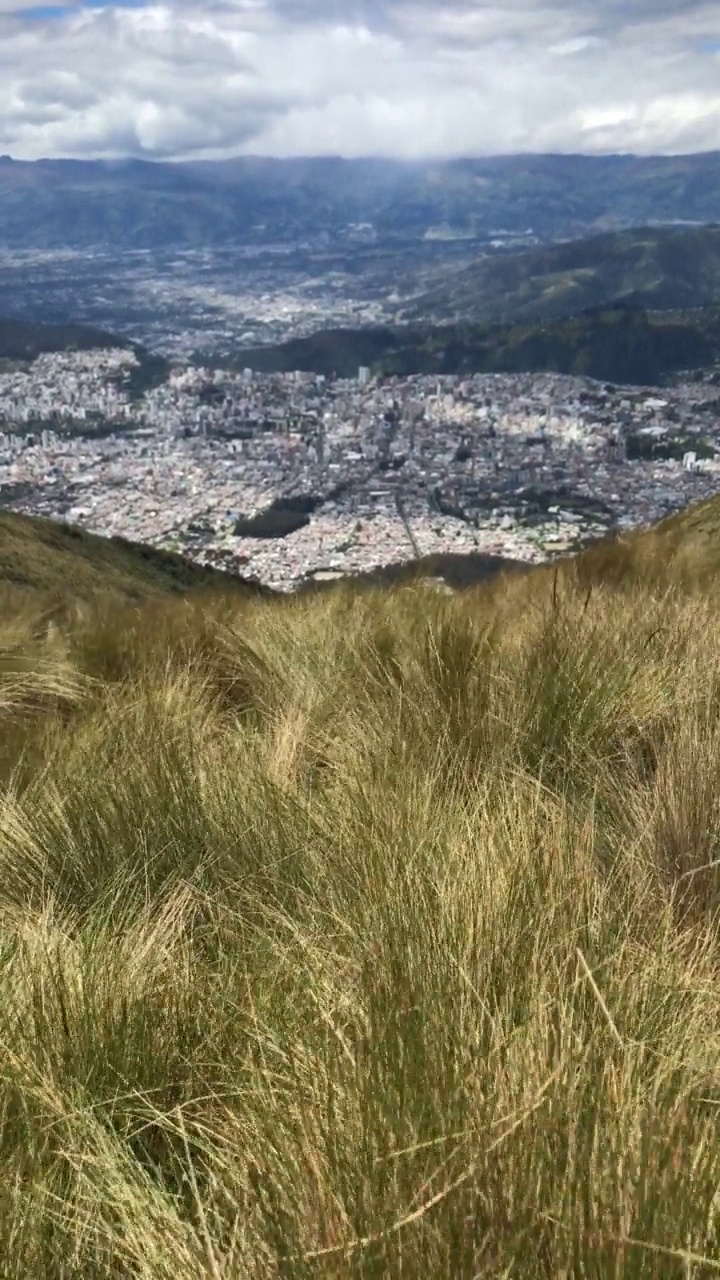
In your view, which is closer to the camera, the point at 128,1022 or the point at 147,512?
the point at 128,1022

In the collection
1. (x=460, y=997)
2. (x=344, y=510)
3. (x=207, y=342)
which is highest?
(x=207, y=342)

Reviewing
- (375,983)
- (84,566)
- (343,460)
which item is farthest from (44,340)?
(375,983)

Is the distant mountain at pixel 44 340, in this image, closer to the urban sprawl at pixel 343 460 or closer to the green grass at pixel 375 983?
the urban sprawl at pixel 343 460

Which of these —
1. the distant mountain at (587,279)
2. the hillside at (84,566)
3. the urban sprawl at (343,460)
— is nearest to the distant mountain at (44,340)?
the urban sprawl at (343,460)

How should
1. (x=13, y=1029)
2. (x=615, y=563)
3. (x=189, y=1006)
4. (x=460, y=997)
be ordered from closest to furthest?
(x=460, y=997) < (x=13, y=1029) < (x=189, y=1006) < (x=615, y=563)

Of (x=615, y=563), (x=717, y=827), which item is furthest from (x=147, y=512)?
(x=717, y=827)

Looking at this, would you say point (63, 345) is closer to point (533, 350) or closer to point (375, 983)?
point (533, 350)

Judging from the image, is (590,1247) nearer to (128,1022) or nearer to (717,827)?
(128,1022)
